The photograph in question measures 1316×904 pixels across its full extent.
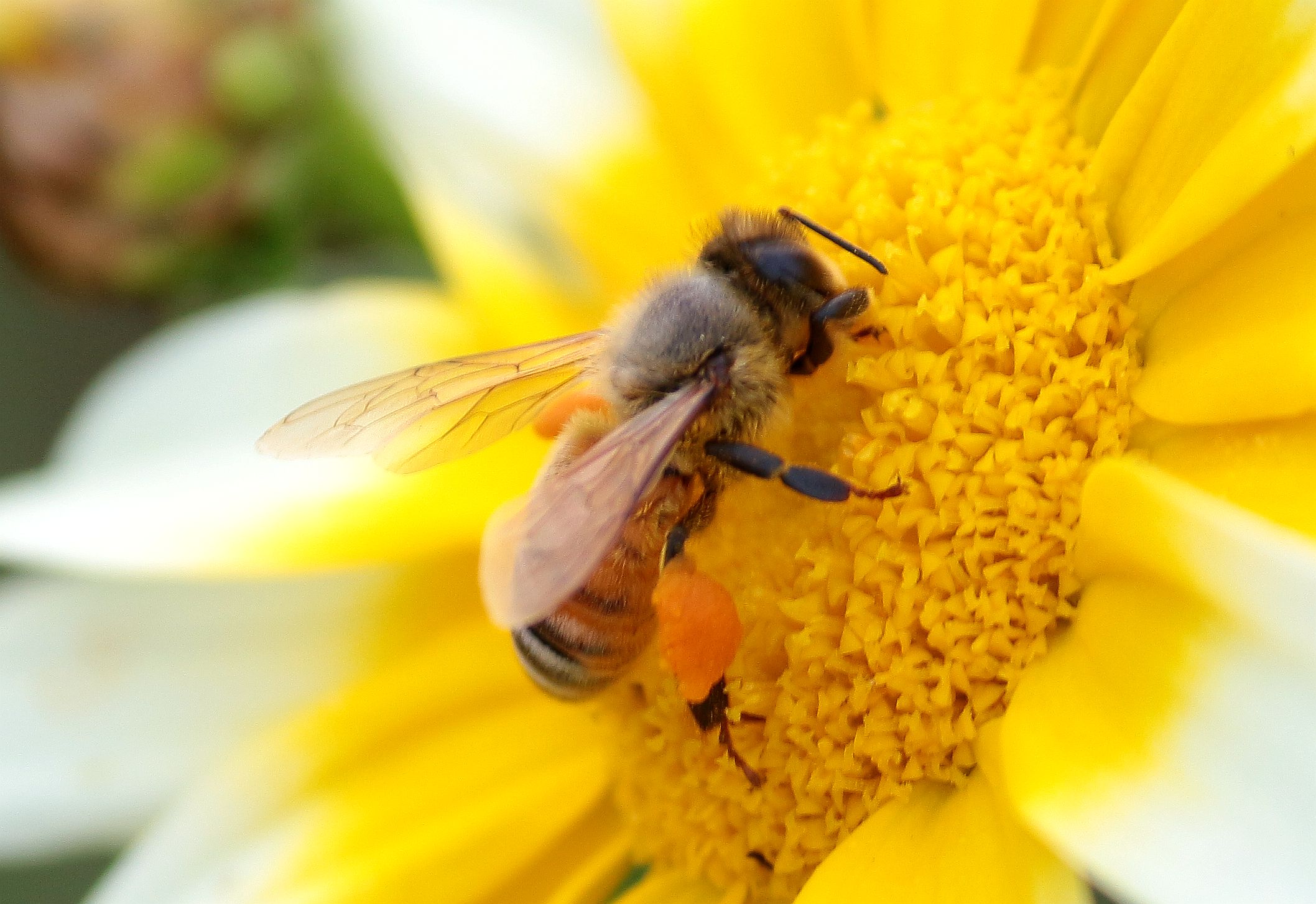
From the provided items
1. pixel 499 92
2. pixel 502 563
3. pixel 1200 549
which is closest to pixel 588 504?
pixel 502 563

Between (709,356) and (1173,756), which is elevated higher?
(709,356)

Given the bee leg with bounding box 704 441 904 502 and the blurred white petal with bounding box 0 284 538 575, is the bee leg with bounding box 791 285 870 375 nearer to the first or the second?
the bee leg with bounding box 704 441 904 502

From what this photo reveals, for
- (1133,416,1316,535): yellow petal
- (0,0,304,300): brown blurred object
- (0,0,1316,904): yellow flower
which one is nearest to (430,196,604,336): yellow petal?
(0,0,1316,904): yellow flower

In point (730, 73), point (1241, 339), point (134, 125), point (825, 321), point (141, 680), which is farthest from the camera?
point (134, 125)

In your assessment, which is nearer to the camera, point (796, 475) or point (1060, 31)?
point (796, 475)

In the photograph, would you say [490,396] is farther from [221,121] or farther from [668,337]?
[221,121]

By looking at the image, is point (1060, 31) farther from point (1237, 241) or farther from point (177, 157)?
point (177, 157)

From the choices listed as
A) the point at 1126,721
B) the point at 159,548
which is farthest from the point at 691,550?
the point at 159,548
